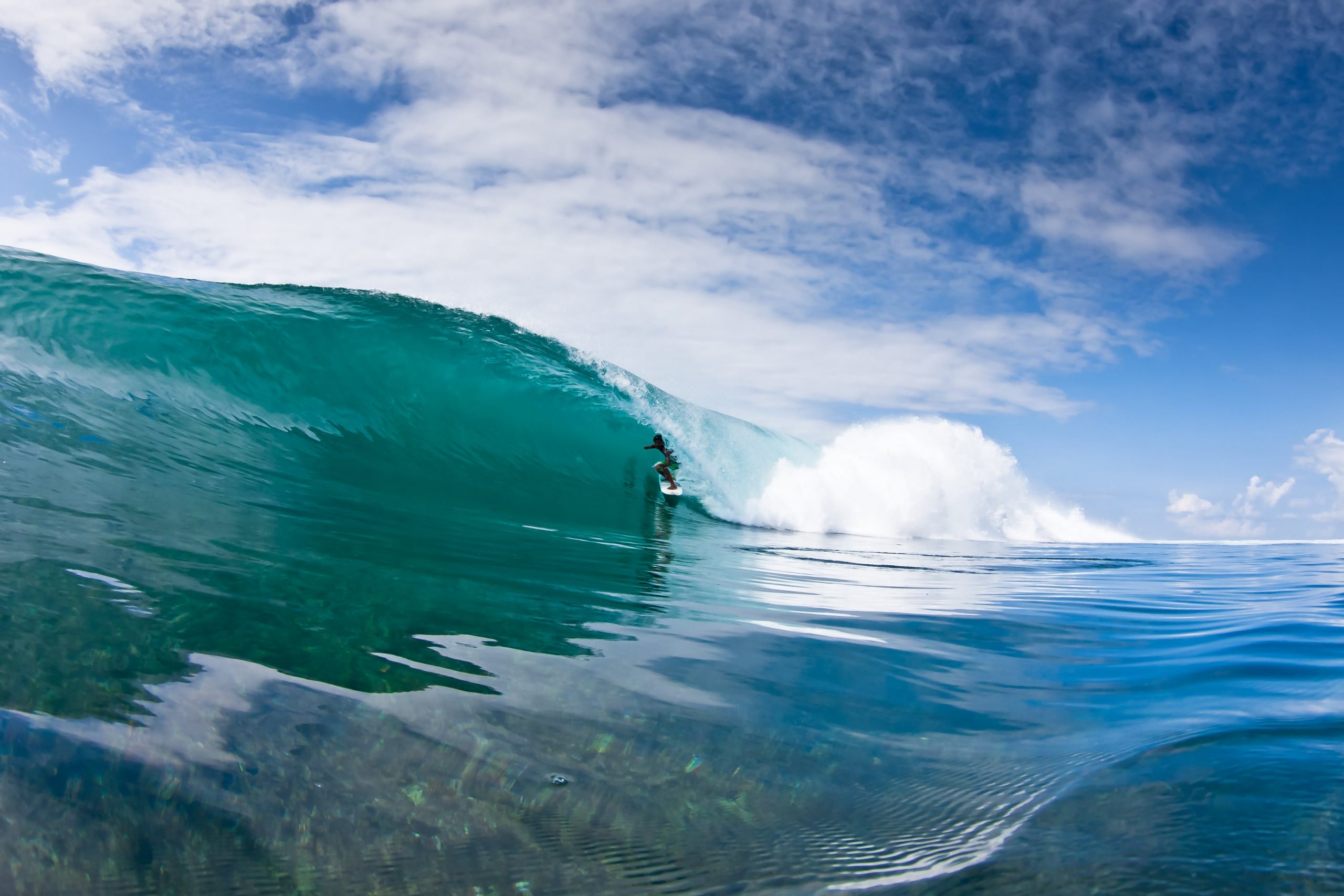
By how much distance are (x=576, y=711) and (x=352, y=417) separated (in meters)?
8.86

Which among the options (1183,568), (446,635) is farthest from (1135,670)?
(1183,568)

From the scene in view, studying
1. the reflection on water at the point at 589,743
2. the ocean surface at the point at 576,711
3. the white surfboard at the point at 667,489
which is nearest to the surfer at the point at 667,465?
the white surfboard at the point at 667,489

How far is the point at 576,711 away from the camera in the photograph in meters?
2.17

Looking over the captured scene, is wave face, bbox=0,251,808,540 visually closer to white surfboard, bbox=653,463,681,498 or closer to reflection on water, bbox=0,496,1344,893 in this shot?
white surfboard, bbox=653,463,681,498

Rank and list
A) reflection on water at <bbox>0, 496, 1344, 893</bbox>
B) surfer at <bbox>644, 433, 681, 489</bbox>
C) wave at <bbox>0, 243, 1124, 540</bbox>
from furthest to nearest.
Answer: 1. surfer at <bbox>644, 433, 681, 489</bbox>
2. wave at <bbox>0, 243, 1124, 540</bbox>
3. reflection on water at <bbox>0, 496, 1344, 893</bbox>

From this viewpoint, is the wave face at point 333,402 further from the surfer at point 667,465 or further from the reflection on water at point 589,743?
the reflection on water at point 589,743

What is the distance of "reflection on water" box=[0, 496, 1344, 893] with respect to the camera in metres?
1.44

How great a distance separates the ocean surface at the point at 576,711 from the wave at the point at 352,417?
0.70 feet

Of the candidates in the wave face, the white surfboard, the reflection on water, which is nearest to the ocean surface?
the reflection on water

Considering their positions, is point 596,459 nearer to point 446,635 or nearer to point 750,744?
point 446,635

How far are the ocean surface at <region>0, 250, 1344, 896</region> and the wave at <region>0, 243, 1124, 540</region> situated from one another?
215mm

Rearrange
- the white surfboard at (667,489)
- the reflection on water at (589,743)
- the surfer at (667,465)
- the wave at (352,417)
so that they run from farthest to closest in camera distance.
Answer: the white surfboard at (667,489)
the surfer at (667,465)
the wave at (352,417)
the reflection on water at (589,743)

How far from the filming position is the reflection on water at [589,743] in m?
1.44

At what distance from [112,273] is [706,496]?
10.2m
